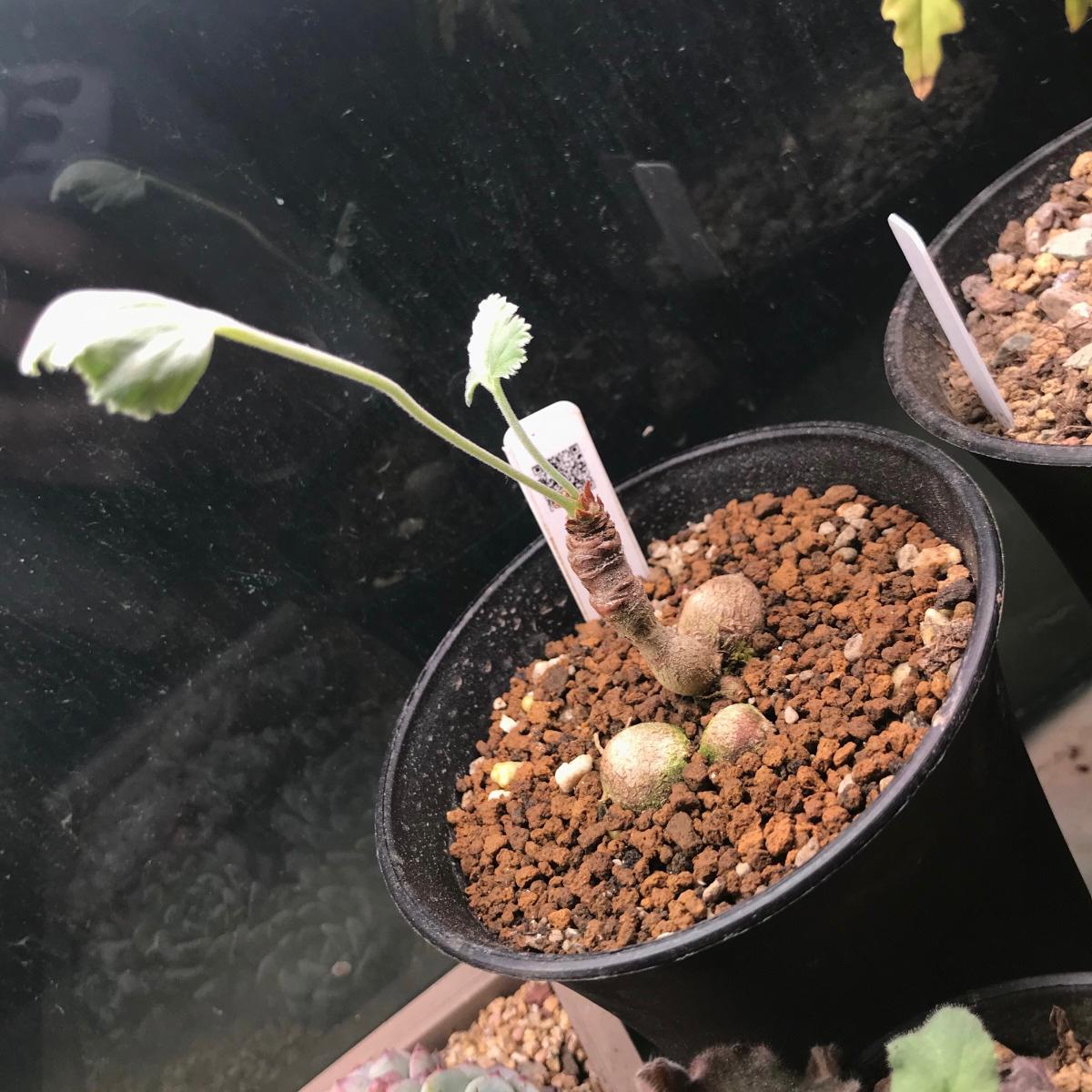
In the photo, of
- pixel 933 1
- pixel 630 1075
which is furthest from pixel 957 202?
pixel 630 1075

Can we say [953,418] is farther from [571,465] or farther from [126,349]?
[126,349]

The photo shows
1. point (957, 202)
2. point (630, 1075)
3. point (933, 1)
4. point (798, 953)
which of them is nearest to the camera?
point (798, 953)

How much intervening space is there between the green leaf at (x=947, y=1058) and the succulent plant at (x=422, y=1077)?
1.37 feet

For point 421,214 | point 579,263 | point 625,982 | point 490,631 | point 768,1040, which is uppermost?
point 421,214

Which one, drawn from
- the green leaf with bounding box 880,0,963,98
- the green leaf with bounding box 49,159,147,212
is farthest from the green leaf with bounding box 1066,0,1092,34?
the green leaf with bounding box 49,159,147,212

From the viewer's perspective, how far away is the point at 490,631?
943 mm

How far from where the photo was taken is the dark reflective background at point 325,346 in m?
0.88

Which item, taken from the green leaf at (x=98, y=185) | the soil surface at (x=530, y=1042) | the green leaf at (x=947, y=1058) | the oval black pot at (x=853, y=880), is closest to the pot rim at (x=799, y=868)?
the oval black pot at (x=853, y=880)

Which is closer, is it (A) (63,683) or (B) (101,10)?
(B) (101,10)

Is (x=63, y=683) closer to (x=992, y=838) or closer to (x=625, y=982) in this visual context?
(x=625, y=982)

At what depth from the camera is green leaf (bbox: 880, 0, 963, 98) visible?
76 centimetres

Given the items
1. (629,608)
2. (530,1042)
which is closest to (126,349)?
(629,608)

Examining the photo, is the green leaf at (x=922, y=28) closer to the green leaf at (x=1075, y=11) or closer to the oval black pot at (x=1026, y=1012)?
the green leaf at (x=1075, y=11)

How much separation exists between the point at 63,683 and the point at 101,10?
569 mm
